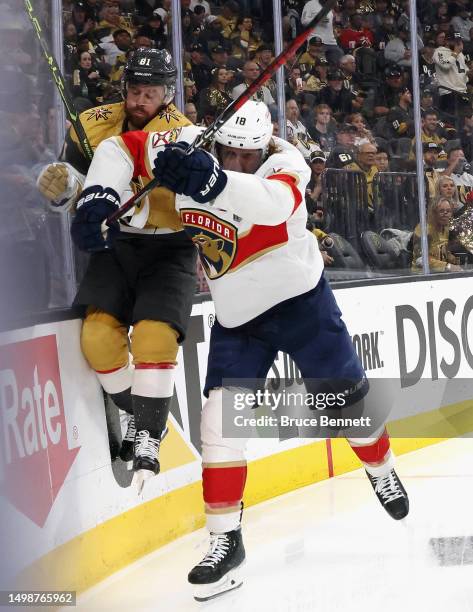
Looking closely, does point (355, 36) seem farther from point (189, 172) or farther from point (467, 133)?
point (189, 172)

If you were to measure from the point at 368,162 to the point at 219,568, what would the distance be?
3263mm

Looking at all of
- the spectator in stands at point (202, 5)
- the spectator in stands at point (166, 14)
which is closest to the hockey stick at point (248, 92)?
the spectator in stands at point (166, 14)

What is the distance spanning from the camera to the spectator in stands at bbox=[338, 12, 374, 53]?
6.25 meters

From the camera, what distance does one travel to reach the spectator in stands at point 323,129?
568cm

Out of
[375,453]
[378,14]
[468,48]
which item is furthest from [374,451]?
[468,48]

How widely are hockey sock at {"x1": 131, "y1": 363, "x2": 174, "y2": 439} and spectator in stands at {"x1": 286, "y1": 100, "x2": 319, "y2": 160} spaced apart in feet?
8.13

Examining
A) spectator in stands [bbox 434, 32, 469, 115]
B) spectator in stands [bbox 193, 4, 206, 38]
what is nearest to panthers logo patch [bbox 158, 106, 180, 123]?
spectator in stands [bbox 193, 4, 206, 38]

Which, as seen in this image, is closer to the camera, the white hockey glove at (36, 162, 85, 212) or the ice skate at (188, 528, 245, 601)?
the ice skate at (188, 528, 245, 601)

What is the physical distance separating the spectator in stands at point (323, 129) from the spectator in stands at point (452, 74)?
3.10 feet

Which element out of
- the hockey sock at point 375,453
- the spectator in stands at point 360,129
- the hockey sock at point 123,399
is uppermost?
the spectator in stands at point 360,129

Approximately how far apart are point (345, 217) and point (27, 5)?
2774mm

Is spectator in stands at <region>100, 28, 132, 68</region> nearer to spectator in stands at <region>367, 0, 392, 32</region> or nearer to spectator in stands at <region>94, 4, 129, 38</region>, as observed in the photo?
spectator in stands at <region>94, 4, 129, 38</region>

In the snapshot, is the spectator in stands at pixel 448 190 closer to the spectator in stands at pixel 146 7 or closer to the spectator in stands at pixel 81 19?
the spectator in stands at pixel 146 7

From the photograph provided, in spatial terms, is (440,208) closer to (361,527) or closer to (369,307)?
(369,307)
